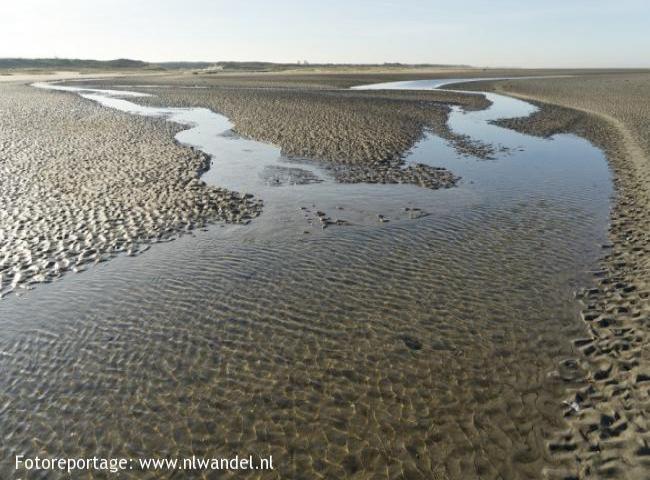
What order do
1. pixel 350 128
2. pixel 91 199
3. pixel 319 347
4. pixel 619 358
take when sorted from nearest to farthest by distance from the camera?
pixel 619 358, pixel 319 347, pixel 91 199, pixel 350 128

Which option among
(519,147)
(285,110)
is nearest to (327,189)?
→ (519,147)

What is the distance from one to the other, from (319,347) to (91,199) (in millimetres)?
15069

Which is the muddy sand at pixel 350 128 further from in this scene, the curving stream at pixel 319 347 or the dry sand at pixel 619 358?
the dry sand at pixel 619 358

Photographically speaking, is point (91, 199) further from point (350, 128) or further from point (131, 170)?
point (350, 128)

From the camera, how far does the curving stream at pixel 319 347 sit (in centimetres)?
828

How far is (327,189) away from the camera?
23.5 m

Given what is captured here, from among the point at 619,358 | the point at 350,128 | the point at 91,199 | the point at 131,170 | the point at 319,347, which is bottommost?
the point at 319,347

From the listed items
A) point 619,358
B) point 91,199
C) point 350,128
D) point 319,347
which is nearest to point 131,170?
point 91,199

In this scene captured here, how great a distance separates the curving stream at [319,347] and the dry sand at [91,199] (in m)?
1.50

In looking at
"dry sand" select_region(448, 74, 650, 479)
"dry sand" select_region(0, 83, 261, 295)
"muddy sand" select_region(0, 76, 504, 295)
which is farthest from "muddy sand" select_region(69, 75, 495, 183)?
"dry sand" select_region(448, 74, 650, 479)

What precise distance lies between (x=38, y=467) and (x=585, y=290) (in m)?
14.4

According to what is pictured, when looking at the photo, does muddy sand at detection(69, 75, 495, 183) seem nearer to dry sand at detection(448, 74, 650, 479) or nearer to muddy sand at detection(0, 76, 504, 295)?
muddy sand at detection(0, 76, 504, 295)

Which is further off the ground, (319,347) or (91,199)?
(91,199)

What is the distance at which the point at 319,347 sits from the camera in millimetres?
10898
